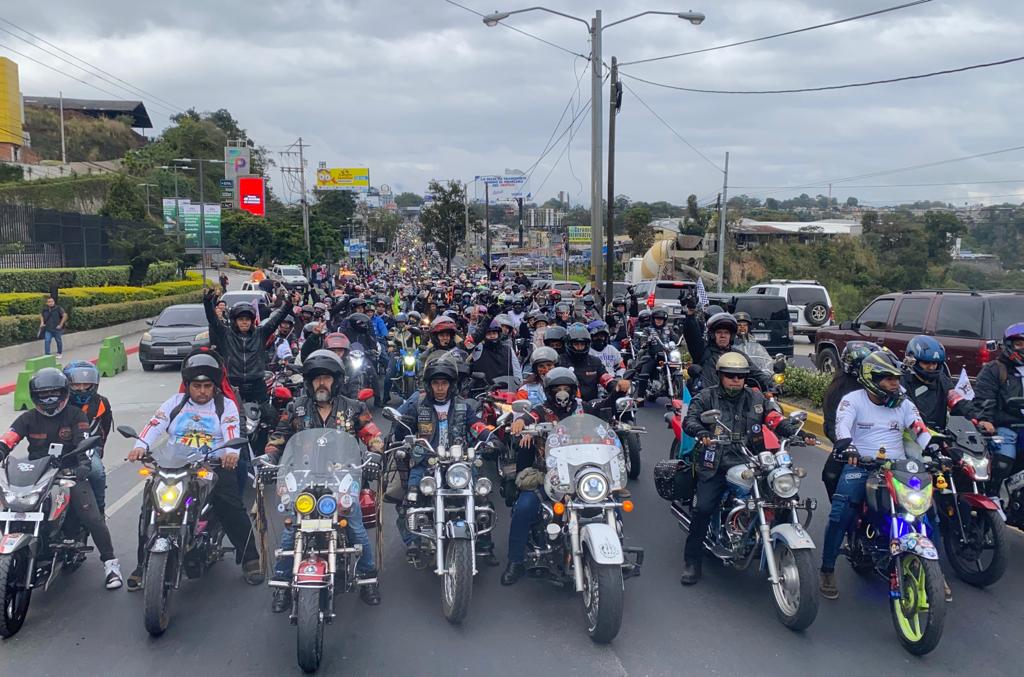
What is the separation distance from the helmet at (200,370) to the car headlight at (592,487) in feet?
9.34

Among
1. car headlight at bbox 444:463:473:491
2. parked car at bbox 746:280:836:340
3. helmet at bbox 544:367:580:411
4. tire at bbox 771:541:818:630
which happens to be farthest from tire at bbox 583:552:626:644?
parked car at bbox 746:280:836:340

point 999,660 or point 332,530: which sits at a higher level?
point 332,530

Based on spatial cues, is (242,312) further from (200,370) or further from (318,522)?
(318,522)

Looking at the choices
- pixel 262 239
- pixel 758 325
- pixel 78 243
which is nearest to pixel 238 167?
pixel 262 239

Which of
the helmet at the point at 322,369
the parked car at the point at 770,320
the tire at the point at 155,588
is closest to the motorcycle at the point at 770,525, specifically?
the helmet at the point at 322,369

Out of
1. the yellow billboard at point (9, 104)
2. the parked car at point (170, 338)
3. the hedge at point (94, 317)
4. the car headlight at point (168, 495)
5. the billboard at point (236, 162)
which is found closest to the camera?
the car headlight at point (168, 495)

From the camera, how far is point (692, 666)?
16.3ft

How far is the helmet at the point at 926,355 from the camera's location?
6.50 metres

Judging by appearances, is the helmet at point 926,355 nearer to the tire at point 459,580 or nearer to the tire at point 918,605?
the tire at point 918,605

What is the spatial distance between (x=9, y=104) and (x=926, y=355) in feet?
234

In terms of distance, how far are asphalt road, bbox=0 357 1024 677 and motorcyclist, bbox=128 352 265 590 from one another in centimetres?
28

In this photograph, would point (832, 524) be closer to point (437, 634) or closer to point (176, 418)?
point (437, 634)

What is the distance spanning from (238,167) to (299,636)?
67.6 metres

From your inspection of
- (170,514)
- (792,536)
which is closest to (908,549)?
(792,536)
